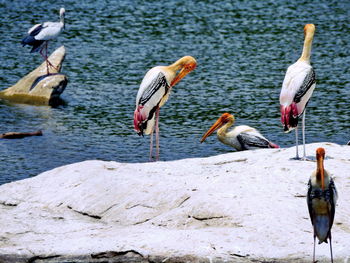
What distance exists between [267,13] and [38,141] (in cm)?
1416

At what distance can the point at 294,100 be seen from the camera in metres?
11.2

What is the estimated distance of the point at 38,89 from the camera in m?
19.7

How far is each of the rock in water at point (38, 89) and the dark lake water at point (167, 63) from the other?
0.32 meters

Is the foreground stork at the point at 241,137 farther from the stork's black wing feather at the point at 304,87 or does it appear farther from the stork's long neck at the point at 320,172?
the stork's long neck at the point at 320,172

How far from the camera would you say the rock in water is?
63.9ft

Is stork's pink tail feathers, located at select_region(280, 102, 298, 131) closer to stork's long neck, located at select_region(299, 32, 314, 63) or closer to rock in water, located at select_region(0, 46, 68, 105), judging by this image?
stork's long neck, located at select_region(299, 32, 314, 63)

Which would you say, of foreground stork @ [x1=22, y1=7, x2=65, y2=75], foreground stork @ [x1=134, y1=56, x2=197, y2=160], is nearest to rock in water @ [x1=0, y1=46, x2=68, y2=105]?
foreground stork @ [x1=22, y1=7, x2=65, y2=75]

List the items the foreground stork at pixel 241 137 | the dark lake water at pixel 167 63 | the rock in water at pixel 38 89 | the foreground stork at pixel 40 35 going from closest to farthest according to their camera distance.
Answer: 1. the foreground stork at pixel 241 137
2. the dark lake water at pixel 167 63
3. the rock in water at pixel 38 89
4. the foreground stork at pixel 40 35

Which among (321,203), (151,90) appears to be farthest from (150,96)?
(321,203)

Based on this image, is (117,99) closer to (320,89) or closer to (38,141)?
Result: (38,141)

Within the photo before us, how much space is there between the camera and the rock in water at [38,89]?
19469 mm

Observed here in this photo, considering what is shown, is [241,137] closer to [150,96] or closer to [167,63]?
[150,96]

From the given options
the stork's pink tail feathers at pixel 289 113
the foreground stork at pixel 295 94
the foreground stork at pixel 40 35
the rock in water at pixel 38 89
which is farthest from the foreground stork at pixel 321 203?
the foreground stork at pixel 40 35

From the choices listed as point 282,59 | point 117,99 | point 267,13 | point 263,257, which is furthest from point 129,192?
point 267,13
